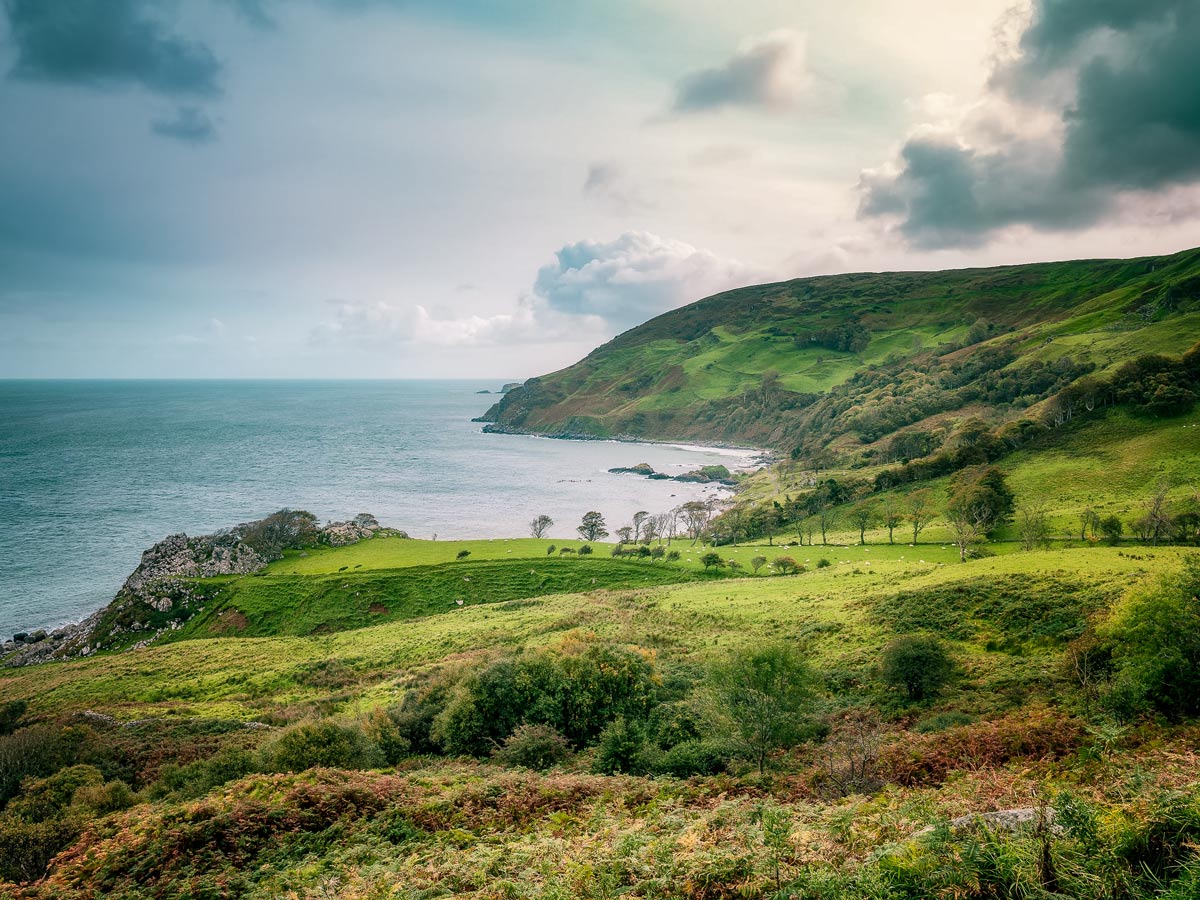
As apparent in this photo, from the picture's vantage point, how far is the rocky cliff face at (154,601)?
5731 centimetres

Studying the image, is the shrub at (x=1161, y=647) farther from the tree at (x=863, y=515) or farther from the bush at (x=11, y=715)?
the tree at (x=863, y=515)

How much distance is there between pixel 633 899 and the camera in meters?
6.71

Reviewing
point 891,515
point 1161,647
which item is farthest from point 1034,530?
point 1161,647

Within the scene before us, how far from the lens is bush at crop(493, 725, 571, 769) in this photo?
70.0 feet

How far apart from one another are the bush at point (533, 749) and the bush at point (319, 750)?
5.05 m

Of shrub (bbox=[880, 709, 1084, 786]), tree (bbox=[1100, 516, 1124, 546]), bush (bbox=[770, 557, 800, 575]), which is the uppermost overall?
shrub (bbox=[880, 709, 1084, 786])

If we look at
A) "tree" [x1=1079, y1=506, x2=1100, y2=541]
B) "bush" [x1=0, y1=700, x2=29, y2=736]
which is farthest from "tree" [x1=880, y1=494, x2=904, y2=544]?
"bush" [x1=0, y1=700, x2=29, y2=736]

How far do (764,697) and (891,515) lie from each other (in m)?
61.3

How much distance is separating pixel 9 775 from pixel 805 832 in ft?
102

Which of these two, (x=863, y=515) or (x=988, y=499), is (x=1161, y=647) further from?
(x=863, y=515)

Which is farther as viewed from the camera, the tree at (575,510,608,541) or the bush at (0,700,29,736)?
the tree at (575,510,608,541)

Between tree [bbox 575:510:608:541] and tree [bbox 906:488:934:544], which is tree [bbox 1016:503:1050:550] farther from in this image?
tree [bbox 575:510:608:541]

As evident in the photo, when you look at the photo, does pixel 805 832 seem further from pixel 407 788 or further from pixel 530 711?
pixel 530 711

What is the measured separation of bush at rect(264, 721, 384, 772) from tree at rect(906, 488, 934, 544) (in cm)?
6570
